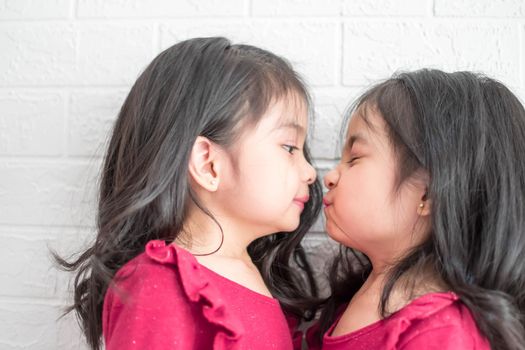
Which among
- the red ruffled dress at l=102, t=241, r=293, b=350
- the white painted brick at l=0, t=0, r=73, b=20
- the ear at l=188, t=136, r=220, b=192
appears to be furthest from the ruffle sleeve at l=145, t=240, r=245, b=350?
the white painted brick at l=0, t=0, r=73, b=20

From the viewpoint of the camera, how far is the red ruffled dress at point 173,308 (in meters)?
0.80

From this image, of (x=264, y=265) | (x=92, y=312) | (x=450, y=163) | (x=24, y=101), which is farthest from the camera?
(x=24, y=101)

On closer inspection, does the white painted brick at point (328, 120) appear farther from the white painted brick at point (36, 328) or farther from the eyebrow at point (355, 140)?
the white painted brick at point (36, 328)

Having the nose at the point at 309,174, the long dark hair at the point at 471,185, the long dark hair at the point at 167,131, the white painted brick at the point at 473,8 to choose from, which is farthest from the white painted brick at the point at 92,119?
the white painted brick at the point at 473,8

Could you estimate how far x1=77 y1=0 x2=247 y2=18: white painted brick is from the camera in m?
1.15

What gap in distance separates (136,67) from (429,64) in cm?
56

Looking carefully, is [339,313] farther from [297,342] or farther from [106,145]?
[106,145]

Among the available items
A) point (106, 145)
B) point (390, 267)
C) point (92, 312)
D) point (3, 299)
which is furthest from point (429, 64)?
point (3, 299)

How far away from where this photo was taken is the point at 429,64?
1104mm

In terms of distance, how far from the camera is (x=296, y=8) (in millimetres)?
1137

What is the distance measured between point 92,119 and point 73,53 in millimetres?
142

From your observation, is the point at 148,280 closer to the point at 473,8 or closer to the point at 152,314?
the point at 152,314

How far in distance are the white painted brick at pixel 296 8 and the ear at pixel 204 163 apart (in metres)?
0.35

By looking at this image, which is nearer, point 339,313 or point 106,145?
point 339,313
